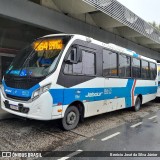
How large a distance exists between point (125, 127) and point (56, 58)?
3490 mm

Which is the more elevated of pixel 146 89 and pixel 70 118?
pixel 146 89

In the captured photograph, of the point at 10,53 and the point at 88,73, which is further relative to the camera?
the point at 10,53

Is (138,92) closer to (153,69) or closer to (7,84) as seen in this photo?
(153,69)

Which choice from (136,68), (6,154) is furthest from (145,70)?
(6,154)

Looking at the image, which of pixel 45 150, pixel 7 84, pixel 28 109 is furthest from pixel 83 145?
pixel 7 84

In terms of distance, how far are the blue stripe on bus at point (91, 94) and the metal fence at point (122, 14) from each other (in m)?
4.15

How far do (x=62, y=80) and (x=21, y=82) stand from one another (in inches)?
44.6

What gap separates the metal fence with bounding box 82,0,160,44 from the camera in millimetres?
11266

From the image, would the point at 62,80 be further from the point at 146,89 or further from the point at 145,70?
the point at 146,89

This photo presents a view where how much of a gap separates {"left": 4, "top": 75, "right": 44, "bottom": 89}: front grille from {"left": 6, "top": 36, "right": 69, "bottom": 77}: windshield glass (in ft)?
0.45

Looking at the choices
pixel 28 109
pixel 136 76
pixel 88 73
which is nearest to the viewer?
pixel 28 109

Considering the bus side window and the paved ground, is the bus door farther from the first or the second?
the bus side window

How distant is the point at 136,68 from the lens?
11008mm

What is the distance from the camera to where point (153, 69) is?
1348cm
